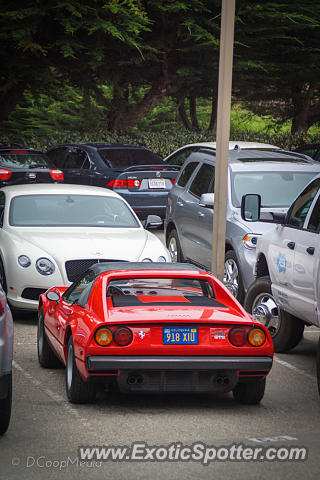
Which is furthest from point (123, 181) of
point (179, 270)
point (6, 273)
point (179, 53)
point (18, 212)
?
point (179, 53)

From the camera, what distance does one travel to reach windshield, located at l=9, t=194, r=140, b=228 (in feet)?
40.0

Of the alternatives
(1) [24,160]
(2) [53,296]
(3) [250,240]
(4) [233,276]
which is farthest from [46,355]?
(1) [24,160]

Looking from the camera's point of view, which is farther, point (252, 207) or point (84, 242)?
point (84, 242)

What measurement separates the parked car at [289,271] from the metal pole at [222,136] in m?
1.60

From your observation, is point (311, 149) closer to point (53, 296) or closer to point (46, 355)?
point (46, 355)

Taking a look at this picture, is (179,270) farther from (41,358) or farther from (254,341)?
(41,358)

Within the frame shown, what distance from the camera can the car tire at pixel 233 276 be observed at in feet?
38.8

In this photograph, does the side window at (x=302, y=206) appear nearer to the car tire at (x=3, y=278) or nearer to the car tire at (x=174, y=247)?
the car tire at (x=3, y=278)

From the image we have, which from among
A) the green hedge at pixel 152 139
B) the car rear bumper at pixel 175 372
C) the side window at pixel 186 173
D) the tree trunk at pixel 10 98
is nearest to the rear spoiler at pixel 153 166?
the side window at pixel 186 173

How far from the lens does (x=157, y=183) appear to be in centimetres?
1923

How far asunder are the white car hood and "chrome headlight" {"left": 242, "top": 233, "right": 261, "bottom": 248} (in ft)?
4.01

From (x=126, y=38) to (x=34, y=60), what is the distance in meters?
3.59

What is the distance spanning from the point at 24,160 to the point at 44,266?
1192cm

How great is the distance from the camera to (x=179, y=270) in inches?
314
